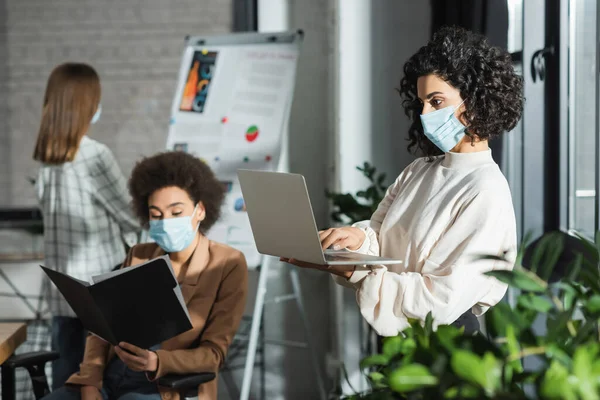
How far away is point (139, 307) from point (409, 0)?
180 centimetres

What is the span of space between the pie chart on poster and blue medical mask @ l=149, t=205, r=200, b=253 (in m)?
0.80

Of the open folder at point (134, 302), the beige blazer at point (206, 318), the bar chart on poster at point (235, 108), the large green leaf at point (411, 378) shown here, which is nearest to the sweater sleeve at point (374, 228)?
the open folder at point (134, 302)

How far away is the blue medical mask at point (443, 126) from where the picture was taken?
1.48 metres

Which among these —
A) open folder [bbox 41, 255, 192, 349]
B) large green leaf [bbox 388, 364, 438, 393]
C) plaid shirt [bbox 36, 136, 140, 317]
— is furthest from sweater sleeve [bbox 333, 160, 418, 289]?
plaid shirt [bbox 36, 136, 140, 317]

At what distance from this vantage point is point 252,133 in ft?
9.58

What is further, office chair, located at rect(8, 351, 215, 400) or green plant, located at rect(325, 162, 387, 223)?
green plant, located at rect(325, 162, 387, 223)

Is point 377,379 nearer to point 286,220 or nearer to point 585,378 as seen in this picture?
point 585,378

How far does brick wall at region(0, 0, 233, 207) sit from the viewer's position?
3488mm

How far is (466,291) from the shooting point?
1372 millimetres

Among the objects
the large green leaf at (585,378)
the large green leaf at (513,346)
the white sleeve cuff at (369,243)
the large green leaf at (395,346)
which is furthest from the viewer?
the white sleeve cuff at (369,243)

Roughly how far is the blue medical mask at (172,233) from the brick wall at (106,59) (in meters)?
1.42

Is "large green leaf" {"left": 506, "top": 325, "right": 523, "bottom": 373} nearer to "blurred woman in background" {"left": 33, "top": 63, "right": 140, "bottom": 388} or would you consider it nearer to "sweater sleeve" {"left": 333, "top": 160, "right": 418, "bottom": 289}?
"sweater sleeve" {"left": 333, "top": 160, "right": 418, "bottom": 289}

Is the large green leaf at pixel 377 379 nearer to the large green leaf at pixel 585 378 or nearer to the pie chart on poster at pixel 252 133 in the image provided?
the large green leaf at pixel 585 378

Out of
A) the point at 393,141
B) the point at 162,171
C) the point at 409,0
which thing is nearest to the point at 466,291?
the point at 162,171
